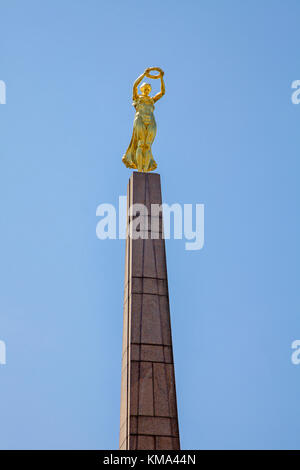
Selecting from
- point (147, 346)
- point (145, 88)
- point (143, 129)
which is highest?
point (145, 88)

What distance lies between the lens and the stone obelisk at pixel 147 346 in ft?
69.5

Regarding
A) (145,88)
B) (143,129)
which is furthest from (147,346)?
(145,88)

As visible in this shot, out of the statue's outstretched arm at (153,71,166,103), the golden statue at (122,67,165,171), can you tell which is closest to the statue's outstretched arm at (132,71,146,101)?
the golden statue at (122,67,165,171)

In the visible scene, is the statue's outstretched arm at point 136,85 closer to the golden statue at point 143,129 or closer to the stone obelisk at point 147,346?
the golden statue at point 143,129

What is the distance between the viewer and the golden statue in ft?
83.3

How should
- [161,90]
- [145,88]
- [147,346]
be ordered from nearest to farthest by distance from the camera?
[147,346]
[145,88]
[161,90]

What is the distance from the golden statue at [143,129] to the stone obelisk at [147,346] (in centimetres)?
113

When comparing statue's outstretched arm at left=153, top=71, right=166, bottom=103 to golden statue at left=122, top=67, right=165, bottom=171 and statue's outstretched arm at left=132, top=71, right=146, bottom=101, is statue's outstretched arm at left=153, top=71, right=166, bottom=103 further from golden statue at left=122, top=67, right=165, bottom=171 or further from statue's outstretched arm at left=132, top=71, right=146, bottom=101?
statue's outstretched arm at left=132, top=71, right=146, bottom=101

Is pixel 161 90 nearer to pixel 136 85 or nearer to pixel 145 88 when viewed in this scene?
pixel 145 88

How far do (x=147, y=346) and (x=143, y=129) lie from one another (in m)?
6.89

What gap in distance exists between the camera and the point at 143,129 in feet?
83.1

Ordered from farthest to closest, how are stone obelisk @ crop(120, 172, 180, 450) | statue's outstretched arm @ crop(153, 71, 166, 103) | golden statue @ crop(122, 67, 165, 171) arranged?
statue's outstretched arm @ crop(153, 71, 166, 103), golden statue @ crop(122, 67, 165, 171), stone obelisk @ crop(120, 172, 180, 450)

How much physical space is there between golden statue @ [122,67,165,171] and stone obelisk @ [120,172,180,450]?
44.4 inches
